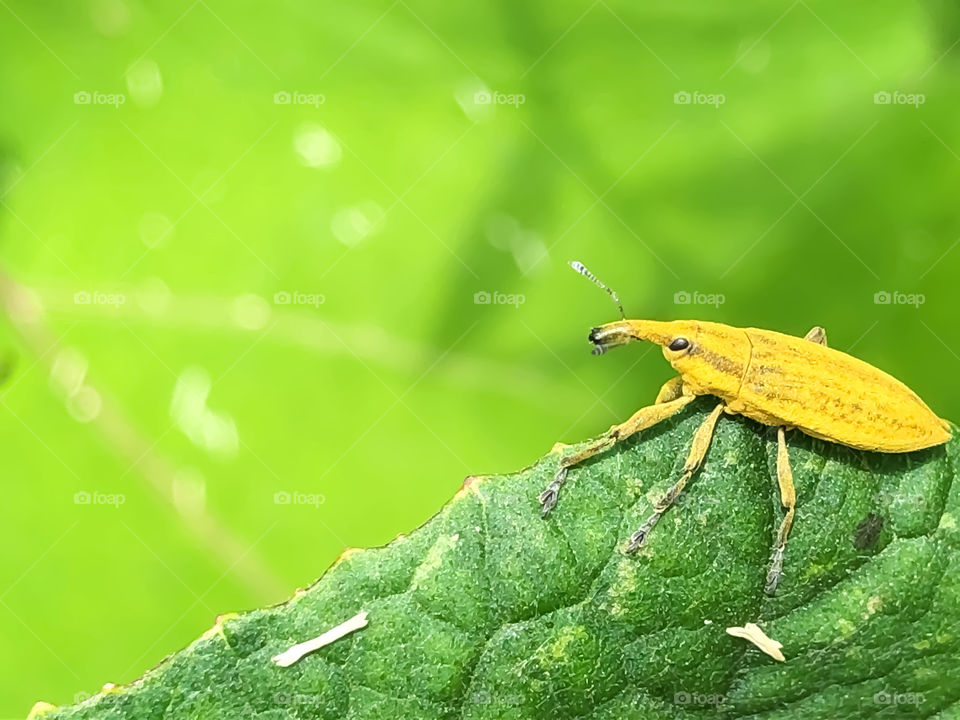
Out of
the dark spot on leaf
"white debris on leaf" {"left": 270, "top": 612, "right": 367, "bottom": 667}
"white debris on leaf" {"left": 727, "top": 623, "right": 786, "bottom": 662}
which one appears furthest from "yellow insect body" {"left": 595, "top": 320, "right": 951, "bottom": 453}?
"white debris on leaf" {"left": 270, "top": 612, "right": 367, "bottom": 667}

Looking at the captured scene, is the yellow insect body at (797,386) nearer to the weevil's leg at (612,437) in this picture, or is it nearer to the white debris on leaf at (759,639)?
the weevil's leg at (612,437)

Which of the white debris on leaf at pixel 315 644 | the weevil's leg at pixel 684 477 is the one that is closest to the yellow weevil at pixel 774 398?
the weevil's leg at pixel 684 477

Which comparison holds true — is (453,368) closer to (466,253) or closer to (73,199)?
(466,253)

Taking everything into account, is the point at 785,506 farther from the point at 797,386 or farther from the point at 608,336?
the point at 608,336

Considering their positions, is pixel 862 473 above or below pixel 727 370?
below

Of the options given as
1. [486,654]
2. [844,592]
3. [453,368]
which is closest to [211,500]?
[453,368]

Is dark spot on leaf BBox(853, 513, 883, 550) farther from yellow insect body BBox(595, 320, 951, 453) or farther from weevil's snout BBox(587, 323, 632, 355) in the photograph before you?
weevil's snout BBox(587, 323, 632, 355)

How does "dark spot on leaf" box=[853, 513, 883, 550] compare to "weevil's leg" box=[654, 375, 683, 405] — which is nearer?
"dark spot on leaf" box=[853, 513, 883, 550]

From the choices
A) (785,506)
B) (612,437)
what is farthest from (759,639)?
(612,437)
